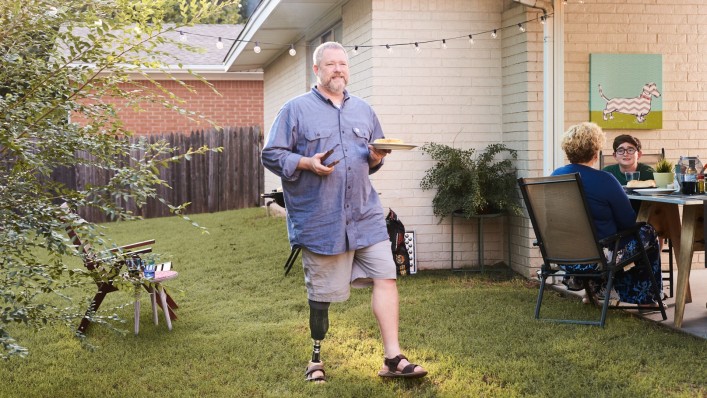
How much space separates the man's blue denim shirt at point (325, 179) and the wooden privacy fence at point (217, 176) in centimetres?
1278

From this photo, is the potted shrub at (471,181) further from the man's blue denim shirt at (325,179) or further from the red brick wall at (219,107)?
the red brick wall at (219,107)

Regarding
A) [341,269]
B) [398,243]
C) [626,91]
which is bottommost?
[398,243]

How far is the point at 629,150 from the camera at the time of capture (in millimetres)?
6910

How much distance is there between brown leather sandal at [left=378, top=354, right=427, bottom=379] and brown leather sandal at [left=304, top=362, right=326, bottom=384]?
1.10 ft

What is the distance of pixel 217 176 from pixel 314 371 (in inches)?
512

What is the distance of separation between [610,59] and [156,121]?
1226 cm

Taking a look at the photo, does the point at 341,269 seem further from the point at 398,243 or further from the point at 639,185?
the point at 398,243

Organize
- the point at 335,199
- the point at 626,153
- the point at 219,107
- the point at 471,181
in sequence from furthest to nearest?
1. the point at 219,107
2. the point at 471,181
3. the point at 626,153
4. the point at 335,199

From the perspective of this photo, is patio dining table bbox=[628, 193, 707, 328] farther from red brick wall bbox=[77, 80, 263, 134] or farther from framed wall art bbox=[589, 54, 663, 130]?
red brick wall bbox=[77, 80, 263, 134]

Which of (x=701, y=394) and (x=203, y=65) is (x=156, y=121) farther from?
(x=701, y=394)

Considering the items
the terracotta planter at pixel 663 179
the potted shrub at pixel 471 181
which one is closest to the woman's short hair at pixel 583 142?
the terracotta planter at pixel 663 179

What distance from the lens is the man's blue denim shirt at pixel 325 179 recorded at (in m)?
4.58

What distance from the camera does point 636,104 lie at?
27.8 feet

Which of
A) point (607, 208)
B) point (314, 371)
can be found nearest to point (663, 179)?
point (607, 208)
